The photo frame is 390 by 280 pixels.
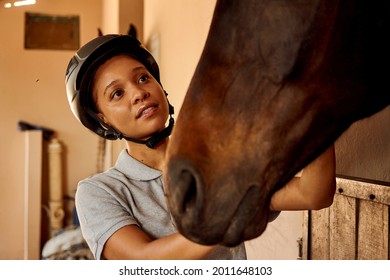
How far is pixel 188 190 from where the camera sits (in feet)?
1.27

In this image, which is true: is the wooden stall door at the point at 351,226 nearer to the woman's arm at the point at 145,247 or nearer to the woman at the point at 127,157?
the woman at the point at 127,157

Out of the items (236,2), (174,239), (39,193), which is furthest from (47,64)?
(236,2)

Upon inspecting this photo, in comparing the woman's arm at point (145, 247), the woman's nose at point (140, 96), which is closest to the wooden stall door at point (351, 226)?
the woman's arm at point (145, 247)

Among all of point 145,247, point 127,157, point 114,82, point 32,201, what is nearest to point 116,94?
point 114,82

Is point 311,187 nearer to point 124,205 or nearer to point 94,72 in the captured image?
point 124,205

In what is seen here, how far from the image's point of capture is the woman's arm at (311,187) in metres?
0.49

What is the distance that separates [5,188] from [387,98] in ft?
3.67

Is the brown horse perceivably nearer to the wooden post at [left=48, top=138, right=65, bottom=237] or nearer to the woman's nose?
the woman's nose

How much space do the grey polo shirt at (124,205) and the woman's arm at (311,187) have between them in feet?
0.78

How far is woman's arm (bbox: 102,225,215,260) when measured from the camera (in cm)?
57

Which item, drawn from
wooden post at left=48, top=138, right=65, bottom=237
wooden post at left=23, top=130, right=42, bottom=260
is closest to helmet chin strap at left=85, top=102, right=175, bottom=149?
wooden post at left=23, top=130, right=42, bottom=260

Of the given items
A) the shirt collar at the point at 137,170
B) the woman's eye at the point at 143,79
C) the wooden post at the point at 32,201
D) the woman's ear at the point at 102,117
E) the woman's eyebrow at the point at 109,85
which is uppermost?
the woman's eye at the point at 143,79

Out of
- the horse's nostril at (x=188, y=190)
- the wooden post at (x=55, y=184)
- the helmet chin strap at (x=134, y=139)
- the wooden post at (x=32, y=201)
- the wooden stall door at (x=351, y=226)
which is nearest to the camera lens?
the horse's nostril at (x=188, y=190)

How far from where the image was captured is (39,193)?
5.09ft
